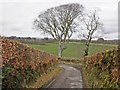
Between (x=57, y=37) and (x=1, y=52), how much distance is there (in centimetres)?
4413

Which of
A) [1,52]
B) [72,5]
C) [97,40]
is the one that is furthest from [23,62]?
[97,40]

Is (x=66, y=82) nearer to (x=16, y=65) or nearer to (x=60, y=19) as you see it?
(x=16, y=65)

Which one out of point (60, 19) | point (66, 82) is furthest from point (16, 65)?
point (60, 19)

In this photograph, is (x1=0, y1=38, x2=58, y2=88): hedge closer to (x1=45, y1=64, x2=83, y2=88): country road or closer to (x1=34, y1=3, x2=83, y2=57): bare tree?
(x1=45, y1=64, x2=83, y2=88): country road

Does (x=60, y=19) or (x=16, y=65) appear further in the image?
(x=60, y=19)

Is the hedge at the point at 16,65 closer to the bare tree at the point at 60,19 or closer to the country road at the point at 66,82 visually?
the country road at the point at 66,82

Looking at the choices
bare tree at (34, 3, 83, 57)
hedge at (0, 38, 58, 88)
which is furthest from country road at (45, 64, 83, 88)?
bare tree at (34, 3, 83, 57)

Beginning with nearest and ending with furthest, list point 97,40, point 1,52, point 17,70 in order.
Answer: point 1,52
point 17,70
point 97,40

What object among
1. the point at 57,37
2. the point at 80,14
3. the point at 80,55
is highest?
the point at 80,14

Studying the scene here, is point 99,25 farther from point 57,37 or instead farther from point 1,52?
point 1,52

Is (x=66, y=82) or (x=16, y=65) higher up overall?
(x=16, y=65)

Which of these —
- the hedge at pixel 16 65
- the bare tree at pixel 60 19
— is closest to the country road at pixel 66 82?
the hedge at pixel 16 65

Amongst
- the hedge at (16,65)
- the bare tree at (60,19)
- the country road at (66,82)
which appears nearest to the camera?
the hedge at (16,65)

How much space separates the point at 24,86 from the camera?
14.3 metres
